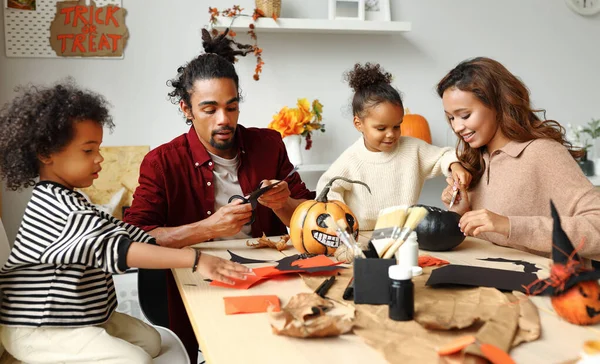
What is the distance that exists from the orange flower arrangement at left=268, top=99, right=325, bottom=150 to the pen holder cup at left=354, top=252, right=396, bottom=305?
2226 mm

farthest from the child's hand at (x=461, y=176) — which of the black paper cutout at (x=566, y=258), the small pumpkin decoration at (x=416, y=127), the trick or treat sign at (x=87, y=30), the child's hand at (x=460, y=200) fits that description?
the trick or treat sign at (x=87, y=30)

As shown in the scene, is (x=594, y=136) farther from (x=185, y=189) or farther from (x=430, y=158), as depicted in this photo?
(x=185, y=189)

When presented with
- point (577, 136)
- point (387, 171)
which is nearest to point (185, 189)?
point (387, 171)

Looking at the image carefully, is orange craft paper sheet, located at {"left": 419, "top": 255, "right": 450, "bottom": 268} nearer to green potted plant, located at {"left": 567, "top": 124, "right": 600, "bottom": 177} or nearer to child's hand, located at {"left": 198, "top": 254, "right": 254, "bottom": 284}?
child's hand, located at {"left": 198, "top": 254, "right": 254, "bottom": 284}

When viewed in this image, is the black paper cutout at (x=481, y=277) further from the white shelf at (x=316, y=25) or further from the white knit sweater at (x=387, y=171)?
the white shelf at (x=316, y=25)

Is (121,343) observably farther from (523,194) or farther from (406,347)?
(523,194)

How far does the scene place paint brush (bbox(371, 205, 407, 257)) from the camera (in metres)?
1.25

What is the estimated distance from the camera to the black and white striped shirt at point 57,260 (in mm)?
1381

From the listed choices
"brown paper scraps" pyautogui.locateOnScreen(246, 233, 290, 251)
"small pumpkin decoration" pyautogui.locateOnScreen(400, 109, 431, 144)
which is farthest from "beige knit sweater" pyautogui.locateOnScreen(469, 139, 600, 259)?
"small pumpkin decoration" pyautogui.locateOnScreen(400, 109, 431, 144)

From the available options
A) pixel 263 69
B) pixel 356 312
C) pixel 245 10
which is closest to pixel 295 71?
pixel 263 69

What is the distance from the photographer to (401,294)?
3.61 feet

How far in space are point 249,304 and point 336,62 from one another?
9.01 ft

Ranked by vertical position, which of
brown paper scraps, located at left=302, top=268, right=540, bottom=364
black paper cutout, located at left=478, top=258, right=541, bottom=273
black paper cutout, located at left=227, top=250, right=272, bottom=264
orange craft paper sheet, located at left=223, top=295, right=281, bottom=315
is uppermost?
brown paper scraps, located at left=302, top=268, right=540, bottom=364

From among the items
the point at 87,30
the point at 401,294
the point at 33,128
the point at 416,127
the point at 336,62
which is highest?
the point at 87,30
